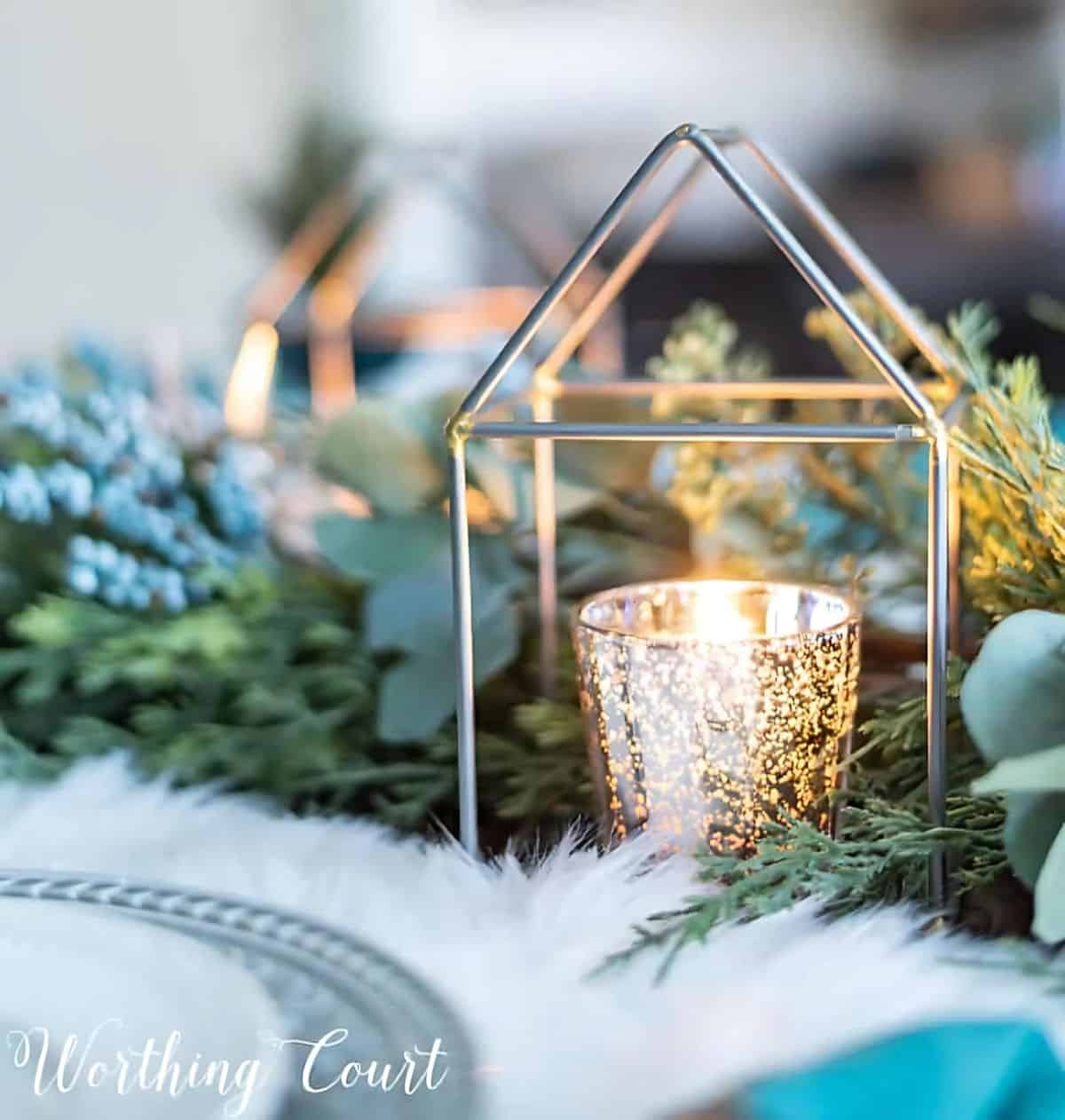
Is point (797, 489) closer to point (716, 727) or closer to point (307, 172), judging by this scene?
point (716, 727)

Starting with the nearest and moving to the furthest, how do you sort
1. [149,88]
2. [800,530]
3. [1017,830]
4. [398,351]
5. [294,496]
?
1. [1017,830]
2. [800,530]
3. [294,496]
4. [398,351]
5. [149,88]

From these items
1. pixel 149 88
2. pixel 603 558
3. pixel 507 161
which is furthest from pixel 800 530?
pixel 507 161

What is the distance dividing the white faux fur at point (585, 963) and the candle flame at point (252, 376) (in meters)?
0.35

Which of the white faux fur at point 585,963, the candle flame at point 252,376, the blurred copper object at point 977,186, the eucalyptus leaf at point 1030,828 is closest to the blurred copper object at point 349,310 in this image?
the candle flame at point 252,376

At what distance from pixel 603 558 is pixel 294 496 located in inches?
7.4

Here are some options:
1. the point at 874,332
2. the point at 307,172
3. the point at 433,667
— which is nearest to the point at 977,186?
the point at 307,172

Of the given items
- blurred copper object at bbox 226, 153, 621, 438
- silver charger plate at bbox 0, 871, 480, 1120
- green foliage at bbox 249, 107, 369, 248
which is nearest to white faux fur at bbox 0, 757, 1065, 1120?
silver charger plate at bbox 0, 871, 480, 1120

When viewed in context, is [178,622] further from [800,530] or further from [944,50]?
[944,50]

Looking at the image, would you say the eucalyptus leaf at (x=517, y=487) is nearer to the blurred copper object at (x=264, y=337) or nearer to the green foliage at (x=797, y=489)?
the green foliage at (x=797, y=489)

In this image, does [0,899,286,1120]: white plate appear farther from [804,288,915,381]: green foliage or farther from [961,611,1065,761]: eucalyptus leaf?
[804,288,915,381]: green foliage

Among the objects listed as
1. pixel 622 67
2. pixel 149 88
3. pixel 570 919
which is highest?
pixel 622 67

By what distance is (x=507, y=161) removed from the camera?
11.4ft

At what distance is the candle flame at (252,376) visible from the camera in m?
0.71

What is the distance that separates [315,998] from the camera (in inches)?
11.7
